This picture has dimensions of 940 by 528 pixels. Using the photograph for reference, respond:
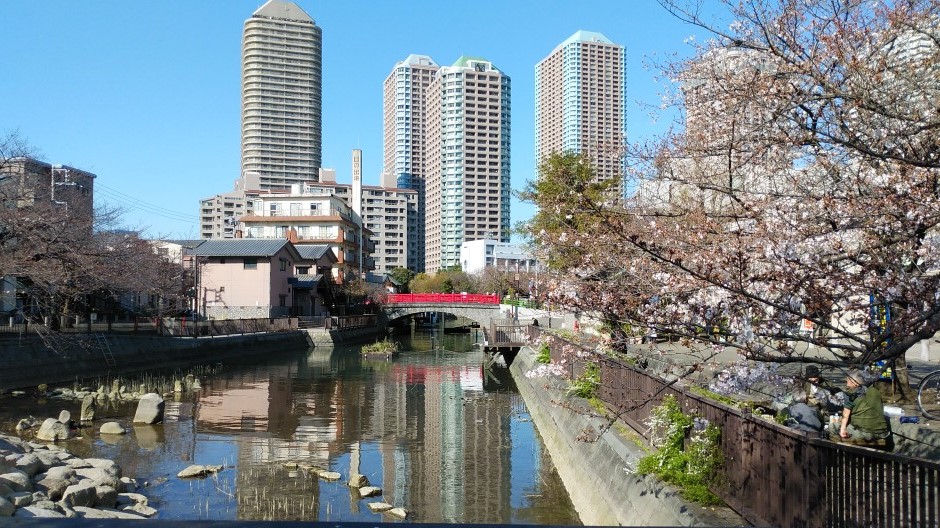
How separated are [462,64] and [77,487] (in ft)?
518

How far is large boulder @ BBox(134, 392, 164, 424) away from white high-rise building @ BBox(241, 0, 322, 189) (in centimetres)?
13626

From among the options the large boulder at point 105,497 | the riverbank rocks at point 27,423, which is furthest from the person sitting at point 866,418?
the riverbank rocks at point 27,423

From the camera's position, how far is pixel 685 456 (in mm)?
8594

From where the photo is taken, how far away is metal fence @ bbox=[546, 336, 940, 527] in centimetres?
518

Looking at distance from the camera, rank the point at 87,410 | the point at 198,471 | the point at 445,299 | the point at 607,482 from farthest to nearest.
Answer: the point at 445,299
the point at 87,410
the point at 198,471
the point at 607,482

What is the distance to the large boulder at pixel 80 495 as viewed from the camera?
34.9 ft

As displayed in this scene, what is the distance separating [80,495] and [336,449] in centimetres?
730

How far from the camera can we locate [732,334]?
6.00m

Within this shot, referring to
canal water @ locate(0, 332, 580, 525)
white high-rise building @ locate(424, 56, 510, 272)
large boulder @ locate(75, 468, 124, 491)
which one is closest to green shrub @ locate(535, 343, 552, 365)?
canal water @ locate(0, 332, 580, 525)

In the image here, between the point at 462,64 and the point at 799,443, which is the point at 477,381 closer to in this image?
the point at 799,443

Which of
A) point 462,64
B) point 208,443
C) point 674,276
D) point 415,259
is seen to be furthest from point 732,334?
point 462,64

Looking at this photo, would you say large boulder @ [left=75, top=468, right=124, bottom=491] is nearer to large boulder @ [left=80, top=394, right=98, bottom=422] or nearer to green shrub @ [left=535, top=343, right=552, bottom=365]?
large boulder @ [left=80, top=394, right=98, bottom=422]

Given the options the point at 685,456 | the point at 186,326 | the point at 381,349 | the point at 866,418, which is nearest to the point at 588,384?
the point at 685,456

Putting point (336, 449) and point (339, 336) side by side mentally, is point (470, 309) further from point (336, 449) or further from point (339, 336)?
point (336, 449)
